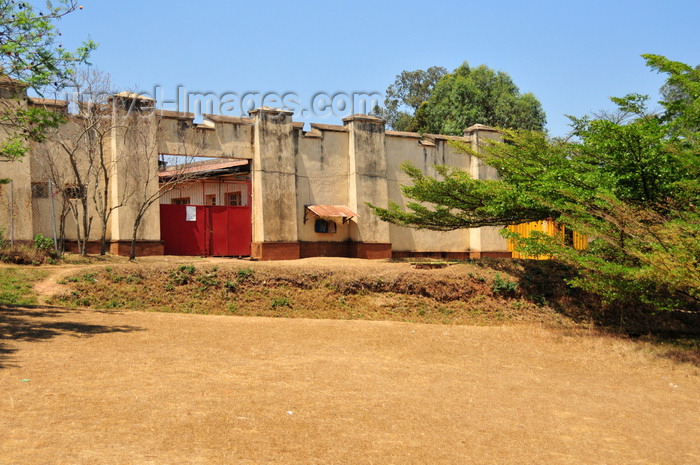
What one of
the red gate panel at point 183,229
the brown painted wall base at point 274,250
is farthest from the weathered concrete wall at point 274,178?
the red gate panel at point 183,229

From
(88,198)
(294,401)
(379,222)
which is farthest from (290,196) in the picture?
(294,401)

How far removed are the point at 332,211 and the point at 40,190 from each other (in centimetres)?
879

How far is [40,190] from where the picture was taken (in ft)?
60.5

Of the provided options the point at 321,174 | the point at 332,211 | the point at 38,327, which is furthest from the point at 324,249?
the point at 38,327

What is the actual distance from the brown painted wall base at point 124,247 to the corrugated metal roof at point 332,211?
5.03 metres

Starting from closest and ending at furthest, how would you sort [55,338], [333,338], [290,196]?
[55,338] → [333,338] → [290,196]

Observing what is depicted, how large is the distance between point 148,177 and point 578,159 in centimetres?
1170

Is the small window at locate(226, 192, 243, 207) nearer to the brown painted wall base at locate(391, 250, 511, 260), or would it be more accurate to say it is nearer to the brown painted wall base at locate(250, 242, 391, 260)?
the brown painted wall base at locate(250, 242, 391, 260)

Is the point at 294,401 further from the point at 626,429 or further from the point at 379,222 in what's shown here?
the point at 379,222

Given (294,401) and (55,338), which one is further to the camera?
(55,338)

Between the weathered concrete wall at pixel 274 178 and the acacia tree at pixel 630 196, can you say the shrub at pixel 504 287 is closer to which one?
the acacia tree at pixel 630 196

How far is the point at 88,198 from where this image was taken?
62.7ft

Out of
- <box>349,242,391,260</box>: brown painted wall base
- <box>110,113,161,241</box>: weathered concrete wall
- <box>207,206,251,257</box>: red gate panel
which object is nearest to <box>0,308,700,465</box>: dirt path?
<box>110,113,161,241</box>: weathered concrete wall

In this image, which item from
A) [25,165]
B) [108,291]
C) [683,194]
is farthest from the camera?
[25,165]
